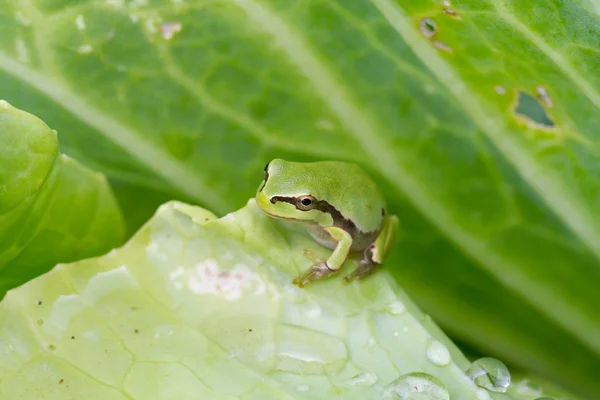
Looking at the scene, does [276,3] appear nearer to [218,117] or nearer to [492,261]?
[218,117]

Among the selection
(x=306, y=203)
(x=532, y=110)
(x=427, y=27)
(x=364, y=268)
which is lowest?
(x=364, y=268)

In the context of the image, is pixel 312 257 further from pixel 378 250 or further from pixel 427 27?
pixel 427 27

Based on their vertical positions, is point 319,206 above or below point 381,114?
below

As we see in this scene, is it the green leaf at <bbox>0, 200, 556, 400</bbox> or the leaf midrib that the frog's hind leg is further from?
the leaf midrib

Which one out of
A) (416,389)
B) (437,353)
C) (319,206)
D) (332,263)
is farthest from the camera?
(319,206)

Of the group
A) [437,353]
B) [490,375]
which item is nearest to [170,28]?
[437,353]

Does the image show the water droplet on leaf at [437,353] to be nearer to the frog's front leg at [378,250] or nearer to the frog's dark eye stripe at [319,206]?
the frog's front leg at [378,250]
